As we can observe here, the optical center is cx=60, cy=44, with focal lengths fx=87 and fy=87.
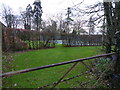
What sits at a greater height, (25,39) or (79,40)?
(25,39)

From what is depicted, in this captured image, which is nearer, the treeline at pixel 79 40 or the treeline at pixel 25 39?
the treeline at pixel 25 39

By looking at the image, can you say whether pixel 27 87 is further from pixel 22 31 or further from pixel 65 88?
pixel 22 31

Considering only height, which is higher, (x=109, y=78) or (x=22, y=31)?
(x=22, y=31)

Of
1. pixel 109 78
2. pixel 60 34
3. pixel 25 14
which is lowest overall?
pixel 109 78

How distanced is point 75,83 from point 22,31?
718 centimetres

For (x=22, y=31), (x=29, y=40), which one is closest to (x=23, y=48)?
(x=29, y=40)

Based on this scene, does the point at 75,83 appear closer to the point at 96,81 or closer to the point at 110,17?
the point at 96,81

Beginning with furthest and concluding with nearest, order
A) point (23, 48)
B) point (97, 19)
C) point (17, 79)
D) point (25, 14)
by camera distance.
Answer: point (25, 14), point (23, 48), point (97, 19), point (17, 79)

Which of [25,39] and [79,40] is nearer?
[25,39]

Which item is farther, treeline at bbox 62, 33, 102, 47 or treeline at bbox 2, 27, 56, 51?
treeline at bbox 62, 33, 102, 47

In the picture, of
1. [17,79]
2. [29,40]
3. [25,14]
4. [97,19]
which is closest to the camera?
[17,79]

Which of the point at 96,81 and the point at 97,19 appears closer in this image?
the point at 96,81

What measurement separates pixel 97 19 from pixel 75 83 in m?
3.33

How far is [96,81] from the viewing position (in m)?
2.44
